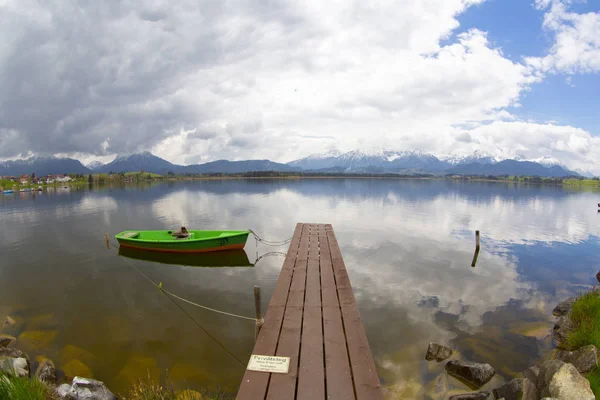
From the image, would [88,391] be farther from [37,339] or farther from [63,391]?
[37,339]

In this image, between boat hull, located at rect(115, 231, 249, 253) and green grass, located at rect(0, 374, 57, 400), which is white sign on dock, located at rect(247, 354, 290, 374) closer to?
green grass, located at rect(0, 374, 57, 400)

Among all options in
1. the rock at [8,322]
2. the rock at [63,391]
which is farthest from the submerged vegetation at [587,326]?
the rock at [8,322]

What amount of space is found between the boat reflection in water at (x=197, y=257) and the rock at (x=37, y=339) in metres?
10.8

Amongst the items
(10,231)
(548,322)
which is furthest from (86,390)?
(10,231)

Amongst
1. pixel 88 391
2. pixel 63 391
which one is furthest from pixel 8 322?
pixel 88 391

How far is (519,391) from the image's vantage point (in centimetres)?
856

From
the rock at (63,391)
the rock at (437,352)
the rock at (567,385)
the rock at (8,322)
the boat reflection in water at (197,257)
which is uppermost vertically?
the rock at (567,385)

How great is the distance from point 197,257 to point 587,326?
25.3 m

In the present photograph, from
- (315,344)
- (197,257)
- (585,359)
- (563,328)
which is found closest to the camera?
(315,344)

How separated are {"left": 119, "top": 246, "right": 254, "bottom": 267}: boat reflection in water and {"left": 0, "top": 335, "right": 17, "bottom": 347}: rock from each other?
11743 millimetres

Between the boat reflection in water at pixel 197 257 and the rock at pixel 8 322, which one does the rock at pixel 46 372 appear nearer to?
the rock at pixel 8 322

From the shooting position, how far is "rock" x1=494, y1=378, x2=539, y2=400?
8.48 meters

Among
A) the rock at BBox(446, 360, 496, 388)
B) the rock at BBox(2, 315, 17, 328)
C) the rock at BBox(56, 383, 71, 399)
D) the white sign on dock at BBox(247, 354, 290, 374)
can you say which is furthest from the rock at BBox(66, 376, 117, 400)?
the rock at BBox(446, 360, 496, 388)

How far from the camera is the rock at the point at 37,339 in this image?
44.1 feet
